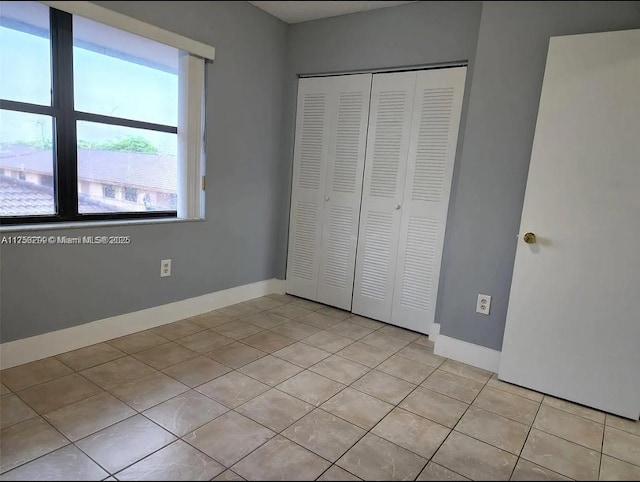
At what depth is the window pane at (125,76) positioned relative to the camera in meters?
1.44

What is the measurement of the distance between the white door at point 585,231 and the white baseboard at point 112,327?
5.82ft

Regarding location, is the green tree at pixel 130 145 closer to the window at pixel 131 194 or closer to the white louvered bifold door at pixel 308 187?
the window at pixel 131 194

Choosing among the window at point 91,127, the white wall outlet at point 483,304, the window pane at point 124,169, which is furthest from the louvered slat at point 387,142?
the window pane at point 124,169

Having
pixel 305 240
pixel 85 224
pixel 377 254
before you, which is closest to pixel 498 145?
pixel 377 254

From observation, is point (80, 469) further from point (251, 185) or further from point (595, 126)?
point (595, 126)

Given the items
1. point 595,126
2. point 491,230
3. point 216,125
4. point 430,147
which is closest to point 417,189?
point 430,147

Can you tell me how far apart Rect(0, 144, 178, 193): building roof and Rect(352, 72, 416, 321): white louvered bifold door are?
1303mm

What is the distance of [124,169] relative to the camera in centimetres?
184

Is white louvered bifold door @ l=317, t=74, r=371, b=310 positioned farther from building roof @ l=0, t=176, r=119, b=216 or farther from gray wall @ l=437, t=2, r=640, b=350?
building roof @ l=0, t=176, r=119, b=216

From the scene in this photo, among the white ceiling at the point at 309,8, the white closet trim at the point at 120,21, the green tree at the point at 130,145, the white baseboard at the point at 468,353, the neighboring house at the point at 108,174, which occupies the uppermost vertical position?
the white ceiling at the point at 309,8

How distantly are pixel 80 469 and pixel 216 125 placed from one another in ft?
5.29

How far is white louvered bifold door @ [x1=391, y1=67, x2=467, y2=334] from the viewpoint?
2.34 m

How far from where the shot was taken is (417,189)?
8.24 ft

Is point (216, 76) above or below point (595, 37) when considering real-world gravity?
below
